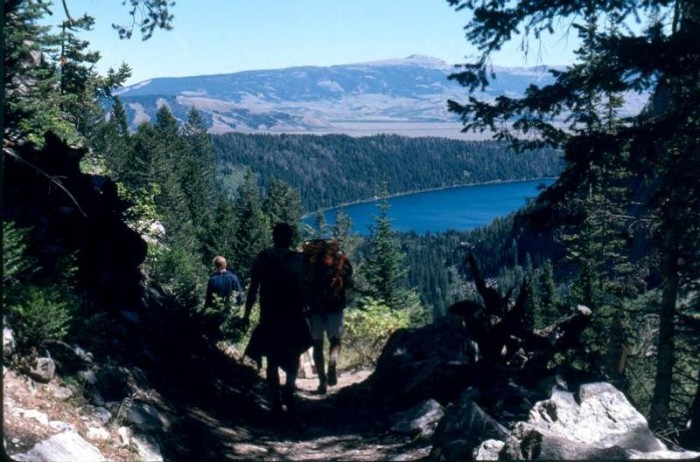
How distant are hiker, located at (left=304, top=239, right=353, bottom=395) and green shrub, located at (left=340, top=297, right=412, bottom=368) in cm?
299

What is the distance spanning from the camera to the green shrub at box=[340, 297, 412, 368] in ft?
35.7

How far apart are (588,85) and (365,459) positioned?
15.9 feet

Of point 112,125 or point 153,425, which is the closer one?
point 153,425

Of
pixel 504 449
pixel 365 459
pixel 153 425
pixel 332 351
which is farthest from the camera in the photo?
pixel 332 351

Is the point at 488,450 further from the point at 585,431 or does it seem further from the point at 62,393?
the point at 62,393

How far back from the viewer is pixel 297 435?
6188 millimetres

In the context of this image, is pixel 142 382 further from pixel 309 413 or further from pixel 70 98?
pixel 70 98

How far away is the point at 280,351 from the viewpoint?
6562 mm

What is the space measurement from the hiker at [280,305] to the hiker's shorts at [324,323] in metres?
1.10

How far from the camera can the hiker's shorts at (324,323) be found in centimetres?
777

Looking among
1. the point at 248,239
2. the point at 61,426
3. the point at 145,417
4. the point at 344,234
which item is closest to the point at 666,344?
the point at 145,417

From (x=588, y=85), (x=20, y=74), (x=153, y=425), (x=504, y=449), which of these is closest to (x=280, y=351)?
(x=153, y=425)

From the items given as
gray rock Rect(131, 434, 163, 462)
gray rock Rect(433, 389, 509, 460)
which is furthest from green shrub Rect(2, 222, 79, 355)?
gray rock Rect(433, 389, 509, 460)

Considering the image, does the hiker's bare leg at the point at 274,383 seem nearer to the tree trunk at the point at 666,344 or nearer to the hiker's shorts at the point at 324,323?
the hiker's shorts at the point at 324,323
